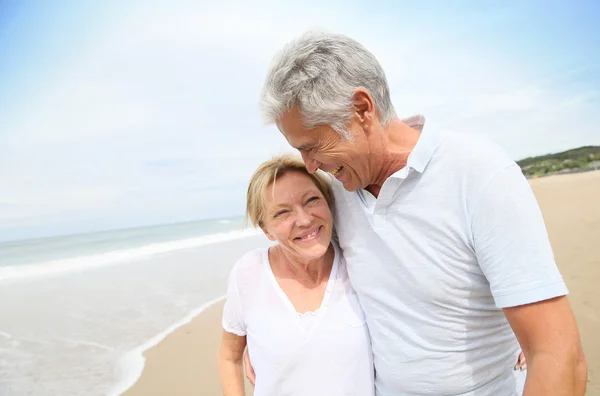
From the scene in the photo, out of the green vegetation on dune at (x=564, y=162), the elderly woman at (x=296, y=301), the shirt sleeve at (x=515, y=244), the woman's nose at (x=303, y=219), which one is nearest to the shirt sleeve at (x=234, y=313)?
the elderly woman at (x=296, y=301)

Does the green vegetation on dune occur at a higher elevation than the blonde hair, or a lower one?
lower

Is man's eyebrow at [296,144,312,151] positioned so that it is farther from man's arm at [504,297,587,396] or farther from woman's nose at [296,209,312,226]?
man's arm at [504,297,587,396]

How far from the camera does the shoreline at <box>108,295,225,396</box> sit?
4715 millimetres

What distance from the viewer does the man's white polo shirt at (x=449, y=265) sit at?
1436 mm

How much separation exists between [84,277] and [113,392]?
852 centimetres

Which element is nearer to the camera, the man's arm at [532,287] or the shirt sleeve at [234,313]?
the man's arm at [532,287]

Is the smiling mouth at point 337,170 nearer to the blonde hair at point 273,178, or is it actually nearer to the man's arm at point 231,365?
the blonde hair at point 273,178

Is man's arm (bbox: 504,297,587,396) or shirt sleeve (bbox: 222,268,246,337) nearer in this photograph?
man's arm (bbox: 504,297,587,396)

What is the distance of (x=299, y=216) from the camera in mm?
2160

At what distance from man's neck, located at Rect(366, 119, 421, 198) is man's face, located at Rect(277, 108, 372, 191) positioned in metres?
0.06

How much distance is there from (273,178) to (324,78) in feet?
2.24

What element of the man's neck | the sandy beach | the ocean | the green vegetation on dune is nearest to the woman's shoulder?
the ocean

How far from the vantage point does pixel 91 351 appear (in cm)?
580

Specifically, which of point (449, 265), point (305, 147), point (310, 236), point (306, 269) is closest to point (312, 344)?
point (306, 269)
